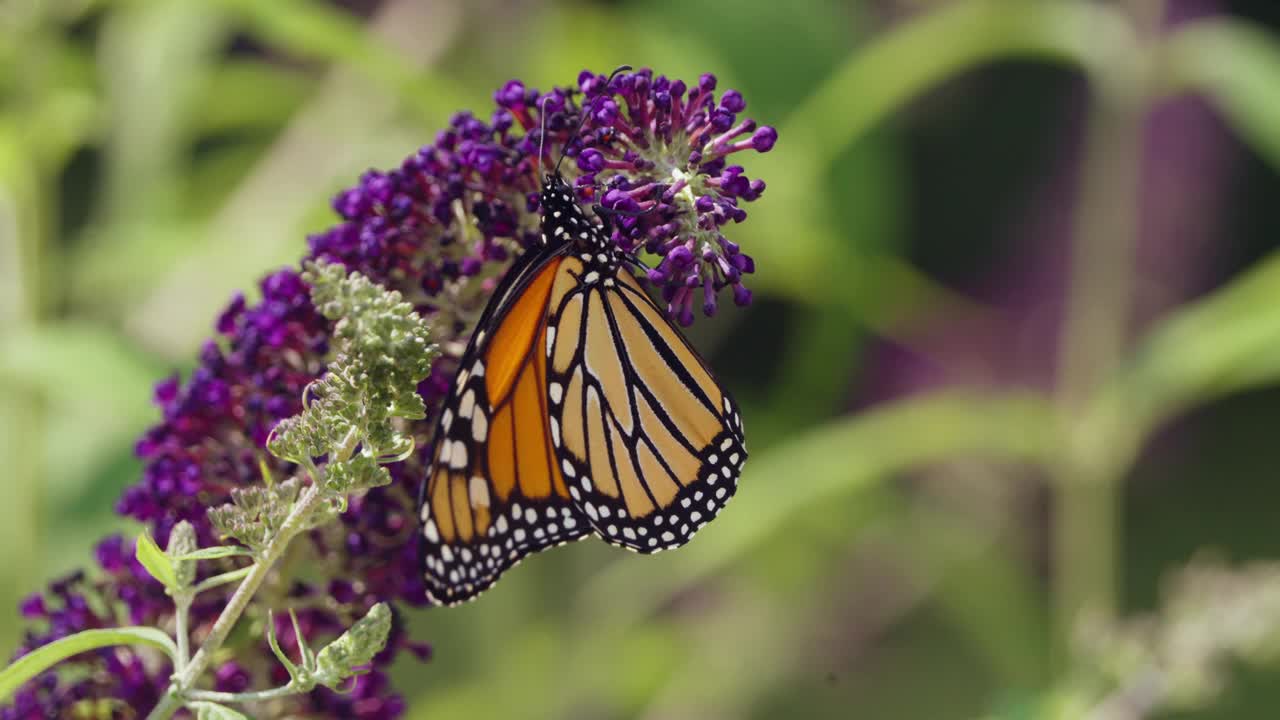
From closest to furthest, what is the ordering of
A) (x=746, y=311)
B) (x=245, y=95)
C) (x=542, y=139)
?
(x=542, y=139) < (x=245, y=95) < (x=746, y=311)

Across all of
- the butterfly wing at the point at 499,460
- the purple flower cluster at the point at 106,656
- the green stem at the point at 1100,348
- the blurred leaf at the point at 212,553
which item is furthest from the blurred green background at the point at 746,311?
the blurred leaf at the point at 212,553

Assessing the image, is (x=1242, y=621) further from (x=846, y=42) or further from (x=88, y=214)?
(x=88, y=214)

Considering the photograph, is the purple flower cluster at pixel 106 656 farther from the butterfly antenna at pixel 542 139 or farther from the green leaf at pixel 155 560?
the butterfly antenna at pixel 542 139

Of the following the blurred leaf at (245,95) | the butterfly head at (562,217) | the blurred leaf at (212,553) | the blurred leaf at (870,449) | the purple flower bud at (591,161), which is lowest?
the blurred leaf at (212,553)

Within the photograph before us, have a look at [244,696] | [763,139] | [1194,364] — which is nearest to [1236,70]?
[1194,364]

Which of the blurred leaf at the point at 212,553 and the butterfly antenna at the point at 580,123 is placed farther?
the butterfly antenna at the point at 580,123

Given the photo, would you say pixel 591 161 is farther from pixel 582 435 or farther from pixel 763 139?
Result: pixel 582 435

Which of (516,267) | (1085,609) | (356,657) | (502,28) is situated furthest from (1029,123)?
(356,657)
